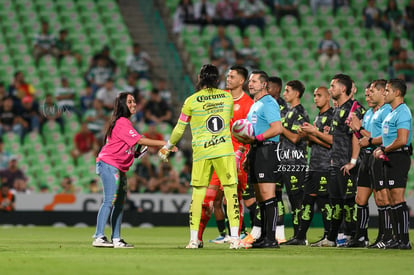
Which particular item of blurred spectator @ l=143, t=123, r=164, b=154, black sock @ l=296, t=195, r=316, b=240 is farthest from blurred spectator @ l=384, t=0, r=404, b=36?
black sock @ l=296, t=195, r=316, b=240

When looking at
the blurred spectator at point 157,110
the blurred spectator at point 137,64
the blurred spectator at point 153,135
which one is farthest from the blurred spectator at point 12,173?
the blurred spectator at point 137,64

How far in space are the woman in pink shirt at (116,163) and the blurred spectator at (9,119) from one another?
10019 millimetres

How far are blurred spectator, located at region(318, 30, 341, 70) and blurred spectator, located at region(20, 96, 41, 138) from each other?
850 cm

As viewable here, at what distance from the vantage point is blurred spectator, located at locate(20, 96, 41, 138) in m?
22.2

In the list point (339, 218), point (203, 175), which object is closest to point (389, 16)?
point (339, 218)

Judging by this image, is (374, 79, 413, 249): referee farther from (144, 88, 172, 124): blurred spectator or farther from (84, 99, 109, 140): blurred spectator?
(144, 88, 172, 124): blurred spectator

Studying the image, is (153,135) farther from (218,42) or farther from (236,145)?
(236,145)

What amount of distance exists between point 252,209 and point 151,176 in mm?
8121

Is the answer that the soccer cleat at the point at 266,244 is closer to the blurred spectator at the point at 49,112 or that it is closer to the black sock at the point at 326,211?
the black sock at the point at 326,211

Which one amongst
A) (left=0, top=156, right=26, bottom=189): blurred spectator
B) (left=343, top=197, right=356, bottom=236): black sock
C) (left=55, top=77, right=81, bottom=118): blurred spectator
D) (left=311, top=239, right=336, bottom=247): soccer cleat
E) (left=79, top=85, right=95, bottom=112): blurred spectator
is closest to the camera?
(left=311, top=239, right=336, bottom=247): soccer cleat

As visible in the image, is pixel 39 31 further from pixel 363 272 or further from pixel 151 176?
pixel 363 272

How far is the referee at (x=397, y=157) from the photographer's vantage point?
1188 cm

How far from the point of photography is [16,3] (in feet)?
85.0

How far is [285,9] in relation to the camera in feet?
91.0
